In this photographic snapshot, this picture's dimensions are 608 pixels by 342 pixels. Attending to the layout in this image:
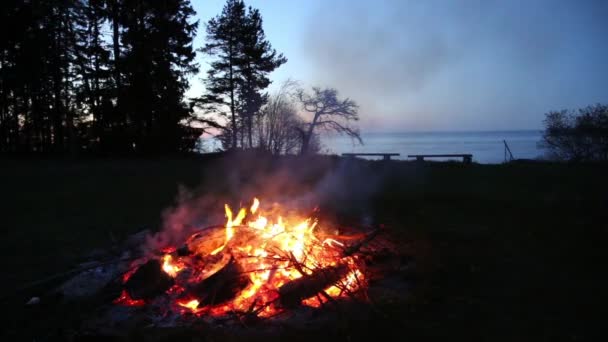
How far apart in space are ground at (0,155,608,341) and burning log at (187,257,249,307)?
52.0 inches

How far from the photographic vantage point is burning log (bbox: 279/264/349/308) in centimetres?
406

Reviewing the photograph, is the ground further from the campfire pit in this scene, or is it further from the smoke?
the campfire pit

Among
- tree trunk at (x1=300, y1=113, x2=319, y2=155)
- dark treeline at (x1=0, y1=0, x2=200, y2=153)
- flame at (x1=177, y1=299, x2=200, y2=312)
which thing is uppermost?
dark treeline at (x1=0, y1=0, x2=200, y2=153)

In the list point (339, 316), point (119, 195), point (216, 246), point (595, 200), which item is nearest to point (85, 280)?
point (216, 246)

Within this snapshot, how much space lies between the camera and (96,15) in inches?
880

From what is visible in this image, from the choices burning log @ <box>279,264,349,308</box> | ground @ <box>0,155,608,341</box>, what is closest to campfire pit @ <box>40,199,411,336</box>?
burning log @ <box>279,264,349,308</box>

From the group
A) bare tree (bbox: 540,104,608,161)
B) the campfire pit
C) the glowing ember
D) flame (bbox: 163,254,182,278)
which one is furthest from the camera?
bare tree (bbox: 540,104,608,161)

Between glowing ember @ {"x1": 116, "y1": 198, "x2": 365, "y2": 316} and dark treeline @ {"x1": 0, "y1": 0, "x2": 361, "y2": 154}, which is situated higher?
dark treeline @ {"x1": 0, "y1": 0, "x2": 361, "y2": 154}

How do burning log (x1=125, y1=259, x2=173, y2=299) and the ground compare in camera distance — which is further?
burning log (x1=125, y1=259, x2=173, y2=299)

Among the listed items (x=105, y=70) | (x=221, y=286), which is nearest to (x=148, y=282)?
(x=221, y=286)

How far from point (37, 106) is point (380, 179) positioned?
75.9 feet

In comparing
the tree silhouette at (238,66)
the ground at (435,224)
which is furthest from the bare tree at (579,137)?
the tree silhouette at (238,66)

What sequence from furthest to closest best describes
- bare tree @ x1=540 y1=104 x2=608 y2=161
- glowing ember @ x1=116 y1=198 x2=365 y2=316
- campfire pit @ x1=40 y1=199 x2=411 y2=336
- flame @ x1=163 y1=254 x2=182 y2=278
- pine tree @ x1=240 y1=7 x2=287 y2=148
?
pine tree @ x1=240 y1=7 x2=287 y2=148 → bare tree @ x1=540 y1=104 x2=608 y2=161 → flame @ x1=163 y1=254 x2=182 y2=278 → glowing ember @ x1=116 y1=198 x2=365 y2=316 → campfire pit @ x1=40 y1=199 x2=411 y2=336

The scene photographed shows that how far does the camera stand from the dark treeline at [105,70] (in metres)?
21.5
